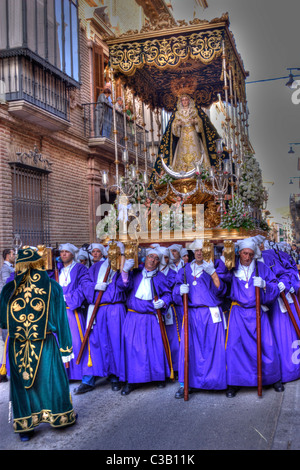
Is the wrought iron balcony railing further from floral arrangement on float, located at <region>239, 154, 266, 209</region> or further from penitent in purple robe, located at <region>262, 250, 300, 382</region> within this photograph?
penitent in purple robe, located at <region>262, 250, 300, 382</region>

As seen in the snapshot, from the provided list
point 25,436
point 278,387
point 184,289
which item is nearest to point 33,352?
point 25,436

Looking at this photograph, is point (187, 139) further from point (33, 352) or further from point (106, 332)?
point (33, 352)

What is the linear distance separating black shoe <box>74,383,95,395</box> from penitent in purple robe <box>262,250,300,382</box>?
2.28 metres

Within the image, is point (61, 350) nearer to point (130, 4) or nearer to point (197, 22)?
point (197, 22)

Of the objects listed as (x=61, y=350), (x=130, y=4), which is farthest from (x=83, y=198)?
(x=61, y=350)

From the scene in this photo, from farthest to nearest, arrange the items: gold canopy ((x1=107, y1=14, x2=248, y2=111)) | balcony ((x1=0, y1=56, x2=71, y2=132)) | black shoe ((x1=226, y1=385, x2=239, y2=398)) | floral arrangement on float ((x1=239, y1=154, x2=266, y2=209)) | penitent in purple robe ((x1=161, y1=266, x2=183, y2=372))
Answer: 1. balcony ((x1=0, y1=56, x2=71, y2=132))
2. floral arrangement on float ((x1=239, y1=154, x2=266, y2=209))
3. gold canopy ((x1=107, y1=14, x2=248, y2=111))
4. penitent in purple robe ((x1=161, y1=266, x2=183, y2=372))
5. black shoe ((x1=226, y1=385, x2=239, y2=398))

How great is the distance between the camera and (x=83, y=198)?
535 inches

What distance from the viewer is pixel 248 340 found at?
503 cm

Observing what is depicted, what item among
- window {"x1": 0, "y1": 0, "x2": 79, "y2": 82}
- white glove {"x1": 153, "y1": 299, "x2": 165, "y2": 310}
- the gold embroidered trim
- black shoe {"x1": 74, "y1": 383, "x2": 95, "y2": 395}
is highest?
window {"x1": 0, "y1": 0, "x2": 79, "y2": 82}

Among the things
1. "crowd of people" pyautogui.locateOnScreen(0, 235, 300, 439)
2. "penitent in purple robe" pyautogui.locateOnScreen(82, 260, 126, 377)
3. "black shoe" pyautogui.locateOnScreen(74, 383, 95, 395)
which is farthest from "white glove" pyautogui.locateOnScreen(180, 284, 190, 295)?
"black shoe" pyautogui.locateOnScreen(74, 383, 95, 395)

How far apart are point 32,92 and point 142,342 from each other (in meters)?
7.43

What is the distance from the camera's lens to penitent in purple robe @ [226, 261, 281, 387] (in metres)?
4.97

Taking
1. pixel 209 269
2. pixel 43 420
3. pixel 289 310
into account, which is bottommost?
pixel 43 420

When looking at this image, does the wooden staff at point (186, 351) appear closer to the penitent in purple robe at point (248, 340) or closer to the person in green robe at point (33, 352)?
the penitent in purple robe at point (248, 340)
